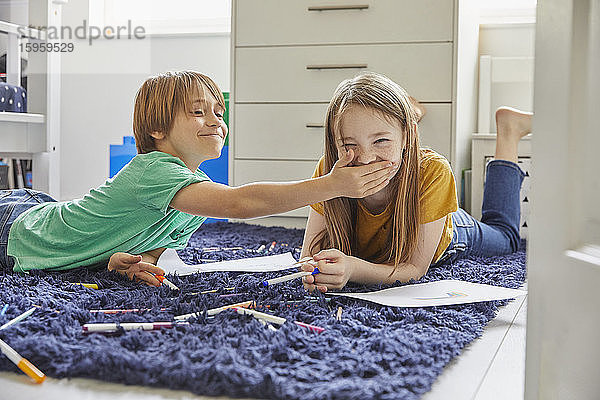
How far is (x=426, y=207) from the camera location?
1.22 m

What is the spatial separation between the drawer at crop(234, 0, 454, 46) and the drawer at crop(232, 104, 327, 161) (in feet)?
0.70

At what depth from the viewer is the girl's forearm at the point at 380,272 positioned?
1.13 m

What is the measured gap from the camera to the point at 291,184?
3.61ft

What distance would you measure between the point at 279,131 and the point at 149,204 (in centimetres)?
101

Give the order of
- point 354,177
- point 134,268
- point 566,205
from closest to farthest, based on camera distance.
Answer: point 566,205
point 354,177
point 134,268

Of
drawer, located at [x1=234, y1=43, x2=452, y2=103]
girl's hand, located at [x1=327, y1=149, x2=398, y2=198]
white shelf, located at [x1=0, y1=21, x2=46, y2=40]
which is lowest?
girl's hand, located at [x1=327, y1=149, x2=398, y2=198]

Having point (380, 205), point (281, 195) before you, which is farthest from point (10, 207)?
point (380, 205)

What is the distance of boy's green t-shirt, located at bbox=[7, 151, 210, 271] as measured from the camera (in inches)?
48.0

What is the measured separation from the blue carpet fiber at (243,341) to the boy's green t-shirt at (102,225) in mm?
137

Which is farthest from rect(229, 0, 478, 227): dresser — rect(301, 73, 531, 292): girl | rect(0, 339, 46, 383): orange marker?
rect(0, 339, 46, 383): orange marker

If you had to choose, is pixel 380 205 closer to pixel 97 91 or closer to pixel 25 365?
pixel 25 365

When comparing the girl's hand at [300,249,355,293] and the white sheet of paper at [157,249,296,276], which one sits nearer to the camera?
the girl's hand at [300,249,355,293]

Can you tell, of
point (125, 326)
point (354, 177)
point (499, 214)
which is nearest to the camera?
point (125, 326)

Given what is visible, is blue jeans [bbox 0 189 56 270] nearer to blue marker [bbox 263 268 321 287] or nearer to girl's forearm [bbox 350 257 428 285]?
blue marker [bbox 263 268 321 287]
